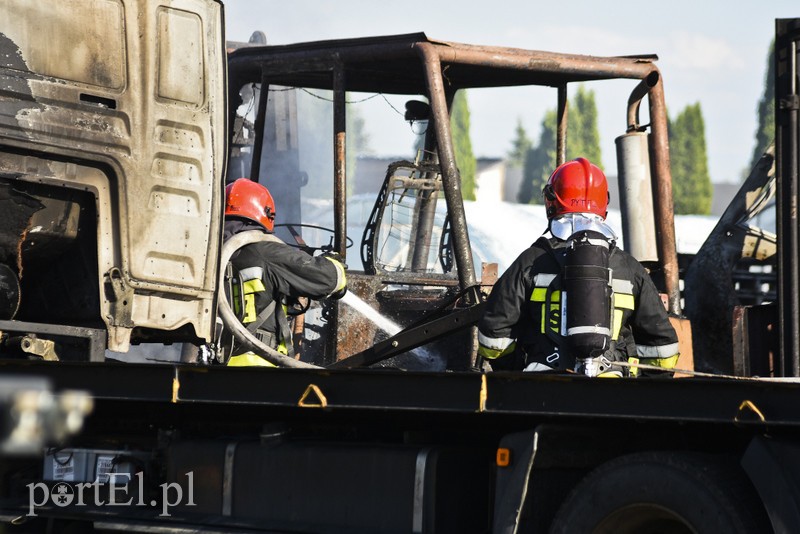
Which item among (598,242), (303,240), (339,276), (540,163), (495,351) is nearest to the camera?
(598,242)

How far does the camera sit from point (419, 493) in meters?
4.86

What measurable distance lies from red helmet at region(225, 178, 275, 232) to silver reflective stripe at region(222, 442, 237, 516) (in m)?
1.89

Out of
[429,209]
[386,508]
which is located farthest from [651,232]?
[386,508]

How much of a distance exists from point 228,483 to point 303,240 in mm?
3648

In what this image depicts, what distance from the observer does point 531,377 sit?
4289 millimetres

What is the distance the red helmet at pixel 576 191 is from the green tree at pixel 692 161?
5166 cm

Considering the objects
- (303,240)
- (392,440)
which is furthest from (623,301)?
(303,240)

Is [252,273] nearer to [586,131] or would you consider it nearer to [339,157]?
[339,157]

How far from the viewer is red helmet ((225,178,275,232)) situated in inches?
274

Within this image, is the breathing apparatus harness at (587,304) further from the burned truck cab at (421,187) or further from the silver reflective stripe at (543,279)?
the burned truck cab at (421,187)

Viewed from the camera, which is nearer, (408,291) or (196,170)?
(196,170)

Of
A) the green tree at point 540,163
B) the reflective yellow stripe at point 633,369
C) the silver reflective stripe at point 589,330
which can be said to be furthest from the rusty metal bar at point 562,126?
the green tree at point 540,163

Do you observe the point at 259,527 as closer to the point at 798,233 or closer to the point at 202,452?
the point at 202,452

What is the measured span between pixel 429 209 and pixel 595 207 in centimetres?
317
